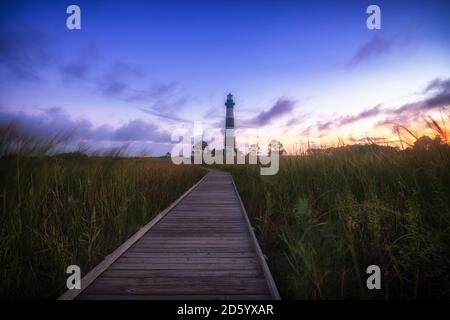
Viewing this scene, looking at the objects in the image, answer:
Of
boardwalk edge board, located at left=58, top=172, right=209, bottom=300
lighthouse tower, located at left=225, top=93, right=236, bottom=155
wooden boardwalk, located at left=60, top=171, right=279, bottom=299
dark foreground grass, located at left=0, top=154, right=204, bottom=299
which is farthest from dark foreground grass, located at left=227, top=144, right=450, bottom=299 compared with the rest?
lighthouse tower, located at left=225, top=93, right=236, bottom=155

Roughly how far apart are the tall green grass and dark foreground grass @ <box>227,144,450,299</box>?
1.96 metres

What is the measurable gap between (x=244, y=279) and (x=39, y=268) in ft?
5.97

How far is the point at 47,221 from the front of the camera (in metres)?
2.92

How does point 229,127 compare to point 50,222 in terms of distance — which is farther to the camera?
point 229,127

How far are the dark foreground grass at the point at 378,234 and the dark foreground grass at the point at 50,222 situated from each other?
1952mm

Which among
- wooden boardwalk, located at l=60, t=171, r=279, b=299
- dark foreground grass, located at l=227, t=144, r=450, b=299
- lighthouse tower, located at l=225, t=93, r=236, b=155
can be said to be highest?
lighthouse tower, located at l=225, t=93, r=236, b=155

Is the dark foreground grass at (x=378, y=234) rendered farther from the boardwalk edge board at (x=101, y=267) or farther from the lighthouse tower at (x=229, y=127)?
the lighthouse tower at (x=229, y=127)

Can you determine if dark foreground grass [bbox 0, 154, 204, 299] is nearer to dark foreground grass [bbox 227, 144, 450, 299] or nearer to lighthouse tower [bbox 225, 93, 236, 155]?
dark foreground grass [bbox 227, 144, 450, 299]

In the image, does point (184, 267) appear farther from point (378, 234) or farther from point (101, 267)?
point (378, 234)

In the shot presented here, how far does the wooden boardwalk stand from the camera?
2.25 metres

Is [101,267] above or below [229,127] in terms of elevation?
below

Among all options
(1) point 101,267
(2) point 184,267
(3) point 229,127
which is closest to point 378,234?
(2) point 184,267

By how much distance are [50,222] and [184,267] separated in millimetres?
1497
